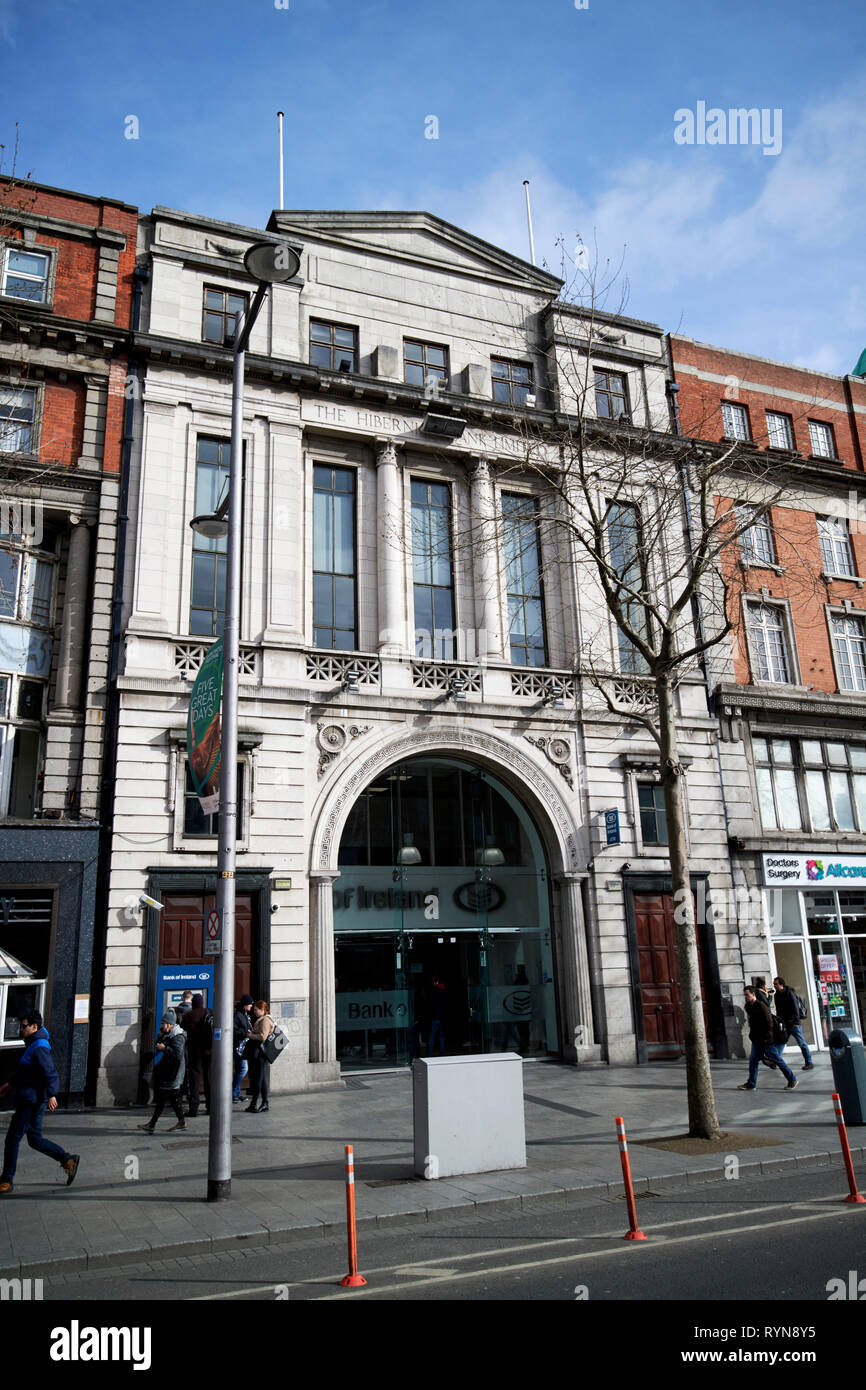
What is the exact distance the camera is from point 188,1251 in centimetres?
839

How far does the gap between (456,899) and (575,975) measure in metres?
3.14

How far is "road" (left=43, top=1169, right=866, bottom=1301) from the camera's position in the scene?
6.72 meters

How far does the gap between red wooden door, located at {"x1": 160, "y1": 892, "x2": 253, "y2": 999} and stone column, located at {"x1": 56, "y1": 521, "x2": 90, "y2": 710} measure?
4.37 m

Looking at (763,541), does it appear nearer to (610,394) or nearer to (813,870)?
(610,394)

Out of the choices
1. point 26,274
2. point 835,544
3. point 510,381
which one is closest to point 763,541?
point 835,544

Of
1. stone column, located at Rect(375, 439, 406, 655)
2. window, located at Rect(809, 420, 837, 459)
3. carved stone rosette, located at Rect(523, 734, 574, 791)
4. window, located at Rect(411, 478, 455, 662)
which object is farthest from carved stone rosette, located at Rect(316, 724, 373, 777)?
window, located at Rect(809, 420, 837, 459)

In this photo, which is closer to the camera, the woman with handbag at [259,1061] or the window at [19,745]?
the woman with handbag at [259,1061]

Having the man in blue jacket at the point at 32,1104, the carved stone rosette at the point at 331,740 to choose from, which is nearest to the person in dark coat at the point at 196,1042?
the man in blue jacket at the point at 32,1104

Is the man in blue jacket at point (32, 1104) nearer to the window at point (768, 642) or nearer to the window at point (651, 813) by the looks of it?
the window at point (651, 813)

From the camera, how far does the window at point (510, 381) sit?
24516mm

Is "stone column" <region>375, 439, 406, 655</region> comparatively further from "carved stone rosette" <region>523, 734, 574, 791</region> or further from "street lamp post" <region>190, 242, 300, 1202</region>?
"street lamp post" <region>190, 242, 300, 1202</region>

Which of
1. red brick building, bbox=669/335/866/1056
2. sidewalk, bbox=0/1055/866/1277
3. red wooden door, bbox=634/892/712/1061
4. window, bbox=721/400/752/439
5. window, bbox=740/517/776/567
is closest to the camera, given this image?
sidewalk, bbox=0/1055/866/1277

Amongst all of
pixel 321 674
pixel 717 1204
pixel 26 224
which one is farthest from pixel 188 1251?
pixel 26 224

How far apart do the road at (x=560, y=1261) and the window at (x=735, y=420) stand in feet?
73.1
